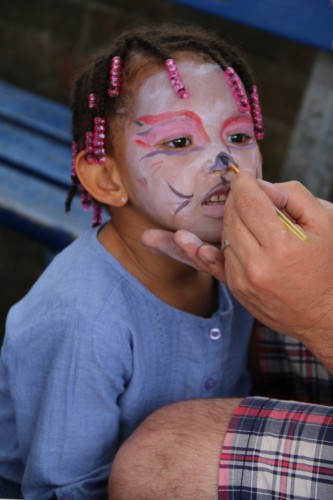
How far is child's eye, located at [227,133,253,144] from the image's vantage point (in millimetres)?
1964

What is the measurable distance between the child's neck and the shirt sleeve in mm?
189

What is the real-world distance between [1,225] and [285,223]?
1.51 m

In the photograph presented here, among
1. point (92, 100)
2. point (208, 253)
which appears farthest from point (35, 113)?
point (208, 253)

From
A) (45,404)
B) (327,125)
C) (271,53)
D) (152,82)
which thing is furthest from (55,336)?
(271,53)

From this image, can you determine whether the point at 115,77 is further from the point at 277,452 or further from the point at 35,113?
the point at 35,113

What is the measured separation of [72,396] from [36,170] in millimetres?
1303

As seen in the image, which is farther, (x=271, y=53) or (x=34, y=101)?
(x=271, y=53)

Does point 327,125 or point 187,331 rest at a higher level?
point 327,125

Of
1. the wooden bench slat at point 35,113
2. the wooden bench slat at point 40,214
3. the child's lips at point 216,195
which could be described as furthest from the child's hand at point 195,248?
the wooden bench slat at point 35,113

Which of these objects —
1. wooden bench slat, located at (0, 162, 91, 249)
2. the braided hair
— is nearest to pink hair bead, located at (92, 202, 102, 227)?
the braided hair

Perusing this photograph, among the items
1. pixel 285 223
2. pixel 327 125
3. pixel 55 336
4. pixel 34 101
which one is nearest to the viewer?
pixel 285 223

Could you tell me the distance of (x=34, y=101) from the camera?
357 centimetres

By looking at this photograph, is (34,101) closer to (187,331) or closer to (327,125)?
(327,125)

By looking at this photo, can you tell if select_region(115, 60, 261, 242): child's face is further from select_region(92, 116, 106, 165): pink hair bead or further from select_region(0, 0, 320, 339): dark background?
select_region(0, 0, 320, 339): dark background
